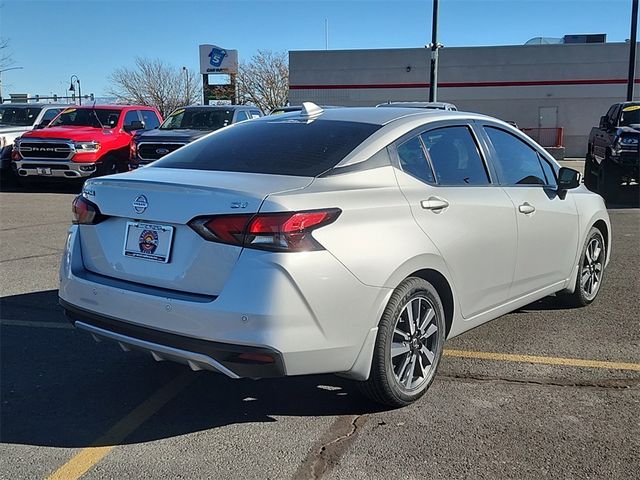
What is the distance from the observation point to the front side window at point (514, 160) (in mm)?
4656

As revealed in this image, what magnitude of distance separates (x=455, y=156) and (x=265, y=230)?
1.72 meters

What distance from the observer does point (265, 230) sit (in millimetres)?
3074

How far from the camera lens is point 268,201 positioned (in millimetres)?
3125

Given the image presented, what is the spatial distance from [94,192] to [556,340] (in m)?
3.40

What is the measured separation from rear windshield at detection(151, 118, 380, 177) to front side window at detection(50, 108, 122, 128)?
1150 cm

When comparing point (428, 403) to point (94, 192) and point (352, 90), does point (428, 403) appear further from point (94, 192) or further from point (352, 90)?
point (352, 90)

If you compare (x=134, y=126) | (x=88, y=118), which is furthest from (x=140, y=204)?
(x=88, y=118)

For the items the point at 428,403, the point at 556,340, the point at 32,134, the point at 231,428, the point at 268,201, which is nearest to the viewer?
the point at 268,201

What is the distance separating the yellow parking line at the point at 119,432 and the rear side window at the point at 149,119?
1257cm

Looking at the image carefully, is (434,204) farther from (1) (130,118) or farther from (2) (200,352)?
(1) (130,118)

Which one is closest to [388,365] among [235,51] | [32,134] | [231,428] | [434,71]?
[231,428]

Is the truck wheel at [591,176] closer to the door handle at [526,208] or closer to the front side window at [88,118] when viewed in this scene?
the front side window at [88,118]

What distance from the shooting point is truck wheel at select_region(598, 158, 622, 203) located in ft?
43.1

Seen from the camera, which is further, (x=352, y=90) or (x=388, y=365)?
(x=352, y=90)
